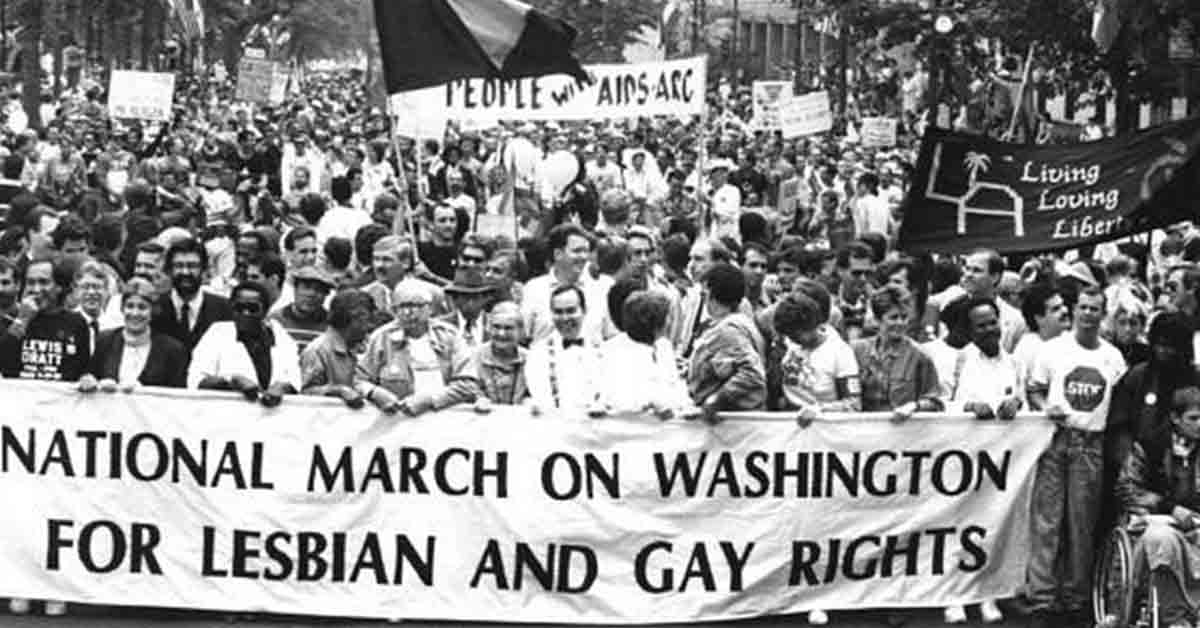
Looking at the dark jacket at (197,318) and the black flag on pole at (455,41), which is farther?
the black flag on pole at (455,41)

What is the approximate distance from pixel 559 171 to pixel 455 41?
1230 centimetres

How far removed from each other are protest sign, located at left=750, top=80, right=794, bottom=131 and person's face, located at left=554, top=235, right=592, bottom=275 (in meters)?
16.5

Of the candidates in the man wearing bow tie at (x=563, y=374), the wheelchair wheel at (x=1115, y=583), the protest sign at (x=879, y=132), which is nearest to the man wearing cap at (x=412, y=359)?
the man wearing bow tie at (x=563, y=374)

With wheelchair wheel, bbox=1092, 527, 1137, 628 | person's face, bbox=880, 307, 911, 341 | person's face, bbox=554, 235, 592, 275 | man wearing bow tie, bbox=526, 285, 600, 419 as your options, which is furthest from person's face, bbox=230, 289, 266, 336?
wheelchair wheel, bbox=1092, 527, 1137, 628

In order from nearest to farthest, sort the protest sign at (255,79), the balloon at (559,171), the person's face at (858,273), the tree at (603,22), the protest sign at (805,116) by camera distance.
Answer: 1. the person's face at (858,273)
2. the balloon at (559,171)
3. the protest sign at (805,116)
4. the protest sign at (255,79)
5. the tree at (603,22)

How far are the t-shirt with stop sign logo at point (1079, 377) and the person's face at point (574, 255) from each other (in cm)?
313

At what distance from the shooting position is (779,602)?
41.1ft

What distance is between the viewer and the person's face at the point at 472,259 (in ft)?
47.7

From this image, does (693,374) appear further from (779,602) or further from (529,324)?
(529,324)

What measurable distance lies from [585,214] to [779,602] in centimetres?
1013

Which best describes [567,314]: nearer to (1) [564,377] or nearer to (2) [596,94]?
(1) [564,377]

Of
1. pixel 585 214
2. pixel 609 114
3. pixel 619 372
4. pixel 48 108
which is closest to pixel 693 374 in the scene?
pixel 619 372

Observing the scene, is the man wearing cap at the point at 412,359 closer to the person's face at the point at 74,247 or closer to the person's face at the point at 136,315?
the person's face at the point at 136,315

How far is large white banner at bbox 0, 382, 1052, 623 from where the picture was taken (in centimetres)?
1219
